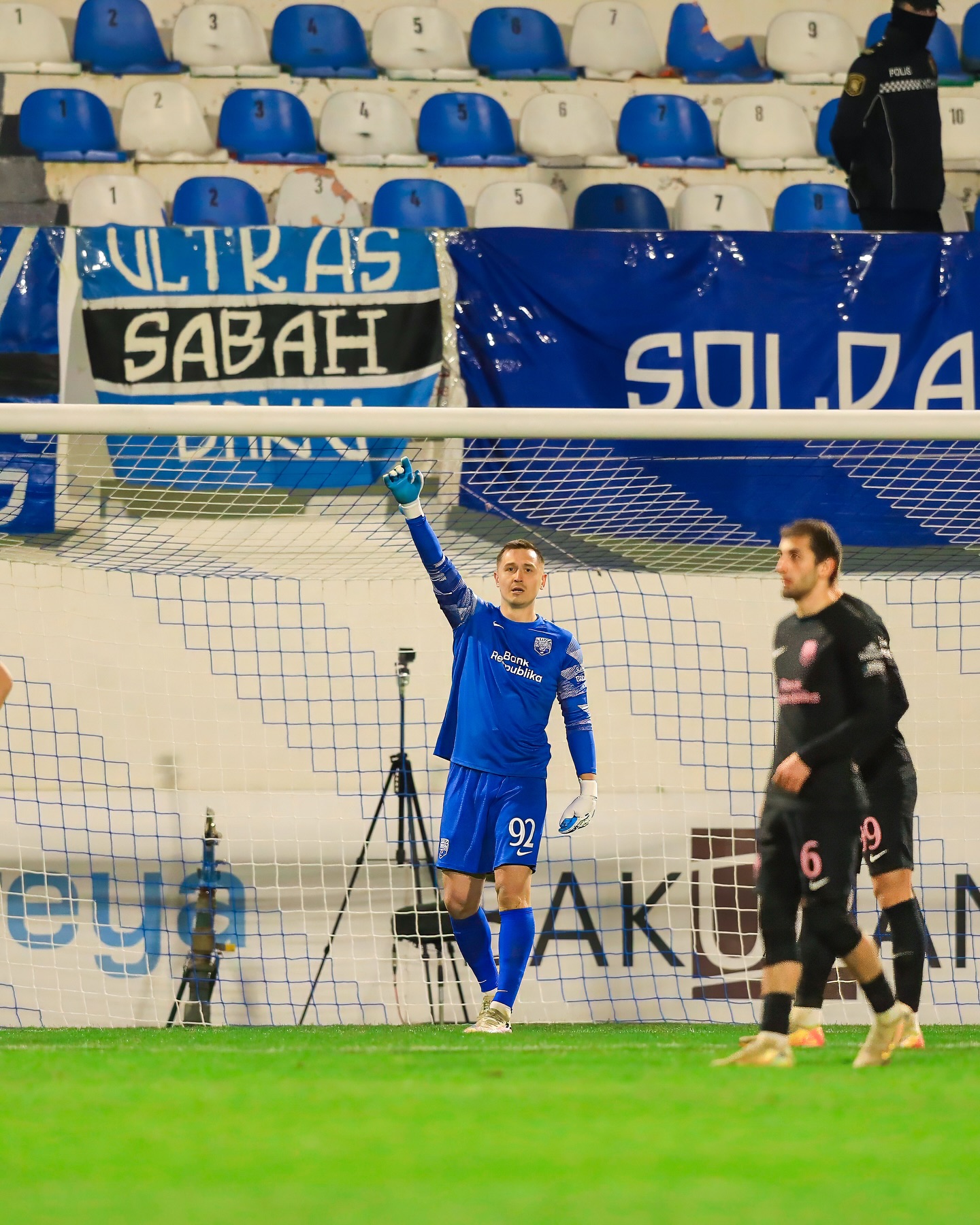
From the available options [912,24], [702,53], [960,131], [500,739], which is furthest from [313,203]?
[500,739]

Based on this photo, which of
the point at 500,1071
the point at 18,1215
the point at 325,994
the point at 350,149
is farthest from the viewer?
the point at 350,149

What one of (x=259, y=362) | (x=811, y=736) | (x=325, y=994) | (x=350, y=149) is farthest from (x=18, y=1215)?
(x=350, y=149)

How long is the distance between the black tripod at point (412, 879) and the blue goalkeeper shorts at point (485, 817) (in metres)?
1.16

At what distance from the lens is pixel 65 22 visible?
10.8 metres

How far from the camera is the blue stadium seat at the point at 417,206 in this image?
9.79m

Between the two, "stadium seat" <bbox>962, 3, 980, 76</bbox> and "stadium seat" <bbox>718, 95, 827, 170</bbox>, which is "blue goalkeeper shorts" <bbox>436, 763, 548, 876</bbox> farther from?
"stadium seat" <bbox>962, 3, 980, 76</bbox>

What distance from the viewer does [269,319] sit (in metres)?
7.68

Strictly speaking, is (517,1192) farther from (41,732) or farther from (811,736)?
(41,732)

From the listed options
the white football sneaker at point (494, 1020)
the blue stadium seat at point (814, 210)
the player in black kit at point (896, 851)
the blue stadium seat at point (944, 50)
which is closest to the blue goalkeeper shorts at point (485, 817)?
the white football sneaker at point (494, 1020)

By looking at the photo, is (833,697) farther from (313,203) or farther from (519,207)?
(313,203)

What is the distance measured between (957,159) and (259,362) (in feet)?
19.7

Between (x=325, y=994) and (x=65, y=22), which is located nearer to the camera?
(x=325, y=994)

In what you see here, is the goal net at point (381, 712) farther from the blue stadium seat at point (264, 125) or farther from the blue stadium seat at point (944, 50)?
the blue stadium seat at point (944, 50)

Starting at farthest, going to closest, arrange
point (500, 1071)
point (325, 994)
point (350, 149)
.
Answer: point (350, 149)
point (325, 994)
point (500, 1071)
